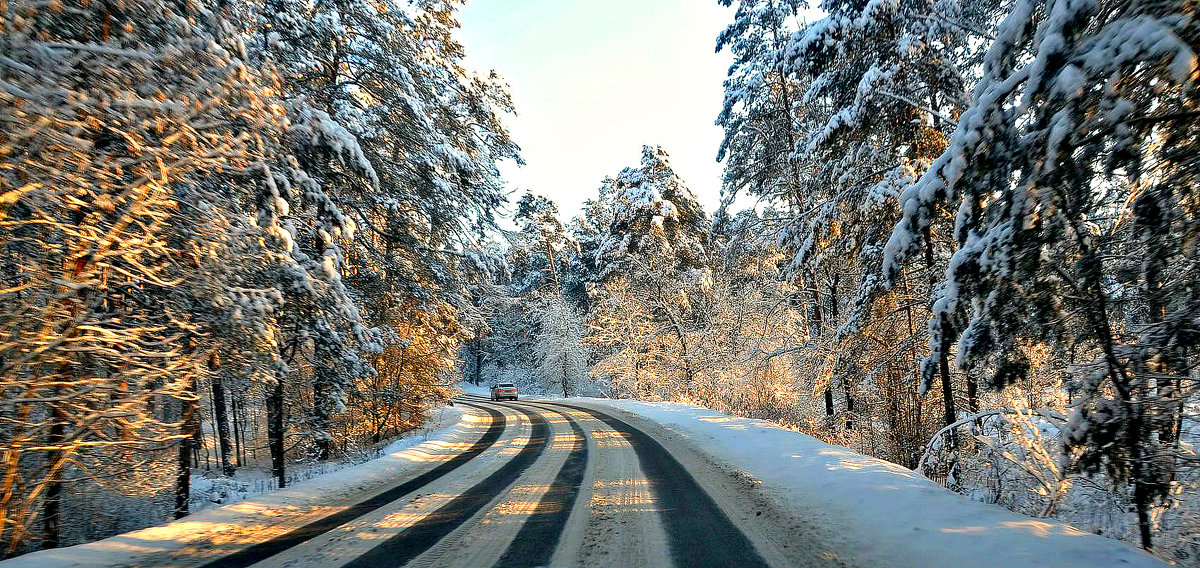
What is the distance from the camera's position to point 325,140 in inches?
306

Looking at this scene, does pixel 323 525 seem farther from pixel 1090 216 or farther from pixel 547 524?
pixel 1090 216

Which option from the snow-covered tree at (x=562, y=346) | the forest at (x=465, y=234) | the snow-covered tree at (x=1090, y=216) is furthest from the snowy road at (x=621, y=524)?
the snow-covered tree at (x=562, y=346)

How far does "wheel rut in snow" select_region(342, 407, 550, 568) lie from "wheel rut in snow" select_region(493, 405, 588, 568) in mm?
738

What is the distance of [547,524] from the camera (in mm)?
5469

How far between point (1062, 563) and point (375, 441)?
14666 millimetres

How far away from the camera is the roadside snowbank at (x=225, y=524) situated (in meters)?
4.28

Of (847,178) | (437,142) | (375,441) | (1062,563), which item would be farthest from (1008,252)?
(375,441)

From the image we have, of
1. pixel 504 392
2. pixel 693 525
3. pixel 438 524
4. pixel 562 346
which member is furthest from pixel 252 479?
pixel 562 346

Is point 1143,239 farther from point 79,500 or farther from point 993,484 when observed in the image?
point 79,500

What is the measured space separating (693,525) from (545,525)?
59.6 inches

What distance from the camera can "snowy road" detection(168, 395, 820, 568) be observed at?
4430 mm

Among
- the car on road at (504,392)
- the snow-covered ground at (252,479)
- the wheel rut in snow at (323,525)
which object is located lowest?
the car on road at (504,392)

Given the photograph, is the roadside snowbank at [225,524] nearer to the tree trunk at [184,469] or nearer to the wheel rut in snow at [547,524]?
the tree trunk at [184,469]

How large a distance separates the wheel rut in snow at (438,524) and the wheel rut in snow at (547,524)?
2.42ft
